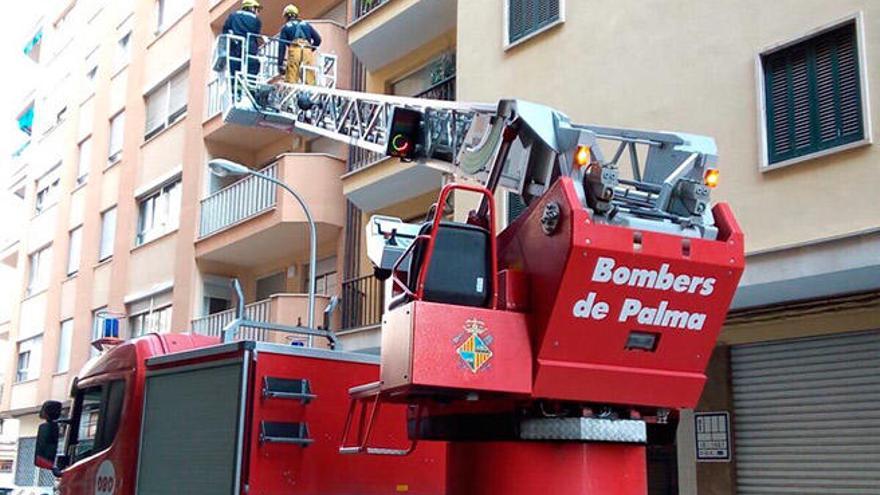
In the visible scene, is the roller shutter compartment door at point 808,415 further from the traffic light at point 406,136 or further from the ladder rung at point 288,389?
the ladder rung at point 288,389

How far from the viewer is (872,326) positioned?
10188 mm

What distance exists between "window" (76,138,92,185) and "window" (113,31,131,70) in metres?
2.58

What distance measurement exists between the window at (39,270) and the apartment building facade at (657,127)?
7258mm

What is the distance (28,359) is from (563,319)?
31232mm

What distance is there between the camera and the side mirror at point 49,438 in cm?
907

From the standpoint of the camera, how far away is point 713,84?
10.9 meters

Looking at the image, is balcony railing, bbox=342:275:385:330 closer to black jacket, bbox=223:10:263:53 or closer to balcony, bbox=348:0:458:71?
balcony, bbox=348:0:458:71

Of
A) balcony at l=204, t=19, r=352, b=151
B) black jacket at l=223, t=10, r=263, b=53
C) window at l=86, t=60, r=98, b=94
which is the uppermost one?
window at l=86, t=60, r=98, b=94

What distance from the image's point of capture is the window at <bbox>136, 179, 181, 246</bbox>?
24.6 metres

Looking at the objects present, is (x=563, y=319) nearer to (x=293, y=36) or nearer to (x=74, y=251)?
(x=293, y=36)

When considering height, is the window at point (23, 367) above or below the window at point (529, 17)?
below

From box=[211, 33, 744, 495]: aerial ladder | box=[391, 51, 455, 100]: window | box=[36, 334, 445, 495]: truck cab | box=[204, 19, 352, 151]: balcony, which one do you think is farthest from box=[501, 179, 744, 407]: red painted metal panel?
box=[204, 19, 352, 151]: balcony

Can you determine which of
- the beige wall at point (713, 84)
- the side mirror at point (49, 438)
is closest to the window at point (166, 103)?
the beige wall at point (713, 84)

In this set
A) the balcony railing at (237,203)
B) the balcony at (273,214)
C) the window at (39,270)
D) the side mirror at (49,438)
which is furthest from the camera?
the window at (39,270)
